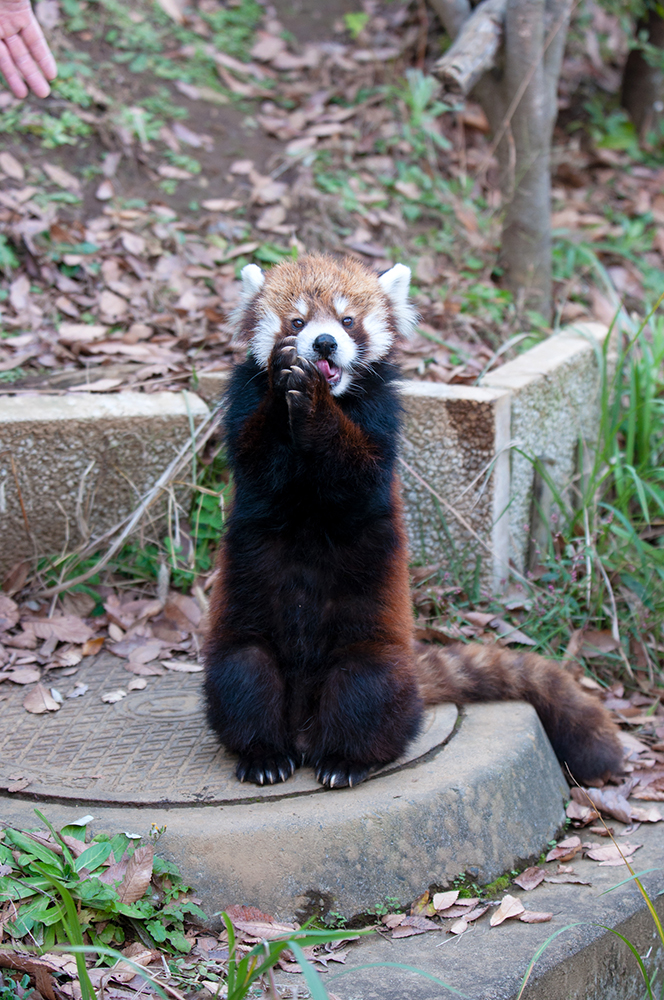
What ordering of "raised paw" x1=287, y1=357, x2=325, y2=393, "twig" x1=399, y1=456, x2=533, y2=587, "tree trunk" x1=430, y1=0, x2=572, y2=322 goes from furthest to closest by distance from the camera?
"tree trunk" x1=430, y1=0, x2=572, y2=322 < "twig" x1=399, y1=456, x2=533, y2=587 < "raised paw" x1=287, y1=357, x2=325, y2=393

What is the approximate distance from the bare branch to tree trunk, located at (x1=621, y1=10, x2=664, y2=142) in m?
2.72

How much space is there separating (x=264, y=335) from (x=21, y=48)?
71.2 inches

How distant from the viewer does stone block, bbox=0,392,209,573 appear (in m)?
4.29

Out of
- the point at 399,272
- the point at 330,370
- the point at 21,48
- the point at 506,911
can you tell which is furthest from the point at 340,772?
the point at 21,48

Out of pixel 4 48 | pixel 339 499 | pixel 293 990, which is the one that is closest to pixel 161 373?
pixel 4 48

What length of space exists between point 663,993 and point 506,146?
16.1 feet

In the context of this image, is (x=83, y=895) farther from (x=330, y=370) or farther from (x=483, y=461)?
(x=483, y=461)

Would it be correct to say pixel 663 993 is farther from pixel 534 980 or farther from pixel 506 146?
pixel 506 146

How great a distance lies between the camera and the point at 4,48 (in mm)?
3977

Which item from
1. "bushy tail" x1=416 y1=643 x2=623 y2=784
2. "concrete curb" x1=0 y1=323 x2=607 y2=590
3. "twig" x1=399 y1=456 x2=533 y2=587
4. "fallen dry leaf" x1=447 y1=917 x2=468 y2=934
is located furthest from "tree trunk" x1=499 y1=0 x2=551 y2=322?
"fallen dry leaf" x1=447 y1=917 x2=468 y2=934

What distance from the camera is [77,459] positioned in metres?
4.40

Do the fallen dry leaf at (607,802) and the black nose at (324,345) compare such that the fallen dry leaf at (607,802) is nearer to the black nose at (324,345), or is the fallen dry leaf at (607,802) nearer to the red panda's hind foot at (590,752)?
the red panda's hind foot at (590,752)

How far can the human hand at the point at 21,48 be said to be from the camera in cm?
393

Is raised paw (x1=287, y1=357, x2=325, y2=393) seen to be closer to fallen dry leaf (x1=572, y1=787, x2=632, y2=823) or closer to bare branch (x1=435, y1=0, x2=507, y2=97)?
fallen dry leaf (x1=572, y1=787, x2=632, y2=823)
